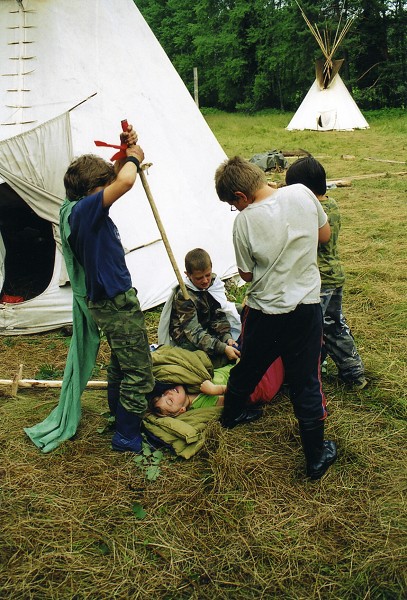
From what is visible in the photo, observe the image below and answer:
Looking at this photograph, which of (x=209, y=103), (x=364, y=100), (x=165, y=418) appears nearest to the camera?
(x=165, y=418)

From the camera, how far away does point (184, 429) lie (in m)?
3.06

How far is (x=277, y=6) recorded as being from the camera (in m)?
32.8

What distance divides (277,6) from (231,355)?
3475 centimetres

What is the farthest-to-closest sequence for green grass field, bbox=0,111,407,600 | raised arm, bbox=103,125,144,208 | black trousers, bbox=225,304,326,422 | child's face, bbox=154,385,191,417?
1. child's face, bbox=154,385,191,417
2. black trousers, bbox=225,304,326,422
3. raised arm, bbox=103,125,144,208
4. green grass field, bbox=0,111,407,600

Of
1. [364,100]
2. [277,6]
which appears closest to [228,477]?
[364,100]

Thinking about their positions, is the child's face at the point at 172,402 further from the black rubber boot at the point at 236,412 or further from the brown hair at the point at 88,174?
the brown hair at the point at 88,174

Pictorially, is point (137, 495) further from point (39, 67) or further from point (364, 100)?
point (364, 100)

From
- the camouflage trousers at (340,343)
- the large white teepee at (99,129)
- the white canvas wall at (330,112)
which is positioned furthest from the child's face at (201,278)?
the white canvas wall at (330,112)

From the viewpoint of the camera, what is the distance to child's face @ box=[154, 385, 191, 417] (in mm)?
3250

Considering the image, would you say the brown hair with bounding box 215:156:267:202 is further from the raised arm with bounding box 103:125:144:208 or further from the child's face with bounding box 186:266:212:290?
the child's face with bounding box 186:266:212:290

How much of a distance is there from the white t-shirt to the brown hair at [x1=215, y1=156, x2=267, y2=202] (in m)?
0.08

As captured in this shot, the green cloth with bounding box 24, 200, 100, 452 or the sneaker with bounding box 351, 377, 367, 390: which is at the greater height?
the green cloth with bounding box 24, 200, 100, 452

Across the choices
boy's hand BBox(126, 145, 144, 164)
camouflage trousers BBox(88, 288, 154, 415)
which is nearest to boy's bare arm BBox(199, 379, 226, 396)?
camouflage trousers BBox(88, 288, 154, 415)

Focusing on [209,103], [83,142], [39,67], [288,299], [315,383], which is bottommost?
[209,103]
